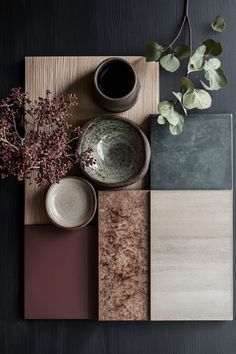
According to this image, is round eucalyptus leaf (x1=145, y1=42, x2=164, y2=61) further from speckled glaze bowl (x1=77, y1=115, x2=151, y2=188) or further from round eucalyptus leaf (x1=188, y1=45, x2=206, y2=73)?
speckled glaze bowl (x1=77, y1=115, x2=151, y2=188)

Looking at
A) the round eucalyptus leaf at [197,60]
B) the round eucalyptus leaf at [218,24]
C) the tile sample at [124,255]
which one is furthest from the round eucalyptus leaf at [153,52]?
the tile sample at [124,255]

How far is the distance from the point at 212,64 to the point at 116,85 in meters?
0.35

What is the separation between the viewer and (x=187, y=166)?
6.77 ft

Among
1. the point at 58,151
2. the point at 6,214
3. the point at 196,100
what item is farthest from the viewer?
the point at 6,214

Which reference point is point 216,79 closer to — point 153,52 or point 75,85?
point 153,52

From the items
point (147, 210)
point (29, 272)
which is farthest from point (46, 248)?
point (147, 210)

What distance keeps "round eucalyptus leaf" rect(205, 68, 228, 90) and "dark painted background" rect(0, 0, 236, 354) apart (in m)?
0.10

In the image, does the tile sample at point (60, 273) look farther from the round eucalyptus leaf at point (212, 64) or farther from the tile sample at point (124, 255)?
the round eucalyptus leaf at point (212, 64)

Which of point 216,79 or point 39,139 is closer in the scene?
point 39,139

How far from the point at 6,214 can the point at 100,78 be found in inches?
24.3

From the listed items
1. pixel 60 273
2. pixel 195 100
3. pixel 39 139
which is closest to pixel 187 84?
pixel 195 100

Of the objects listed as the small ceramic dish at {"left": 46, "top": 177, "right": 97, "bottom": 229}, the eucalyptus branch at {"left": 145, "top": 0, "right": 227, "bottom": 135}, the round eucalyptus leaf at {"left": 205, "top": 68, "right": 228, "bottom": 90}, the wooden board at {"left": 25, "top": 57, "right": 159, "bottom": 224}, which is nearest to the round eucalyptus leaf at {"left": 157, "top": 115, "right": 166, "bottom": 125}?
the eucalyptus branch at {"left": 145, "top": 0, "right": 227, "bottom": 135}

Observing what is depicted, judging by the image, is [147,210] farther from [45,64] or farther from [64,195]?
[45,64]

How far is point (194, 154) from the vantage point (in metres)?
2.06
